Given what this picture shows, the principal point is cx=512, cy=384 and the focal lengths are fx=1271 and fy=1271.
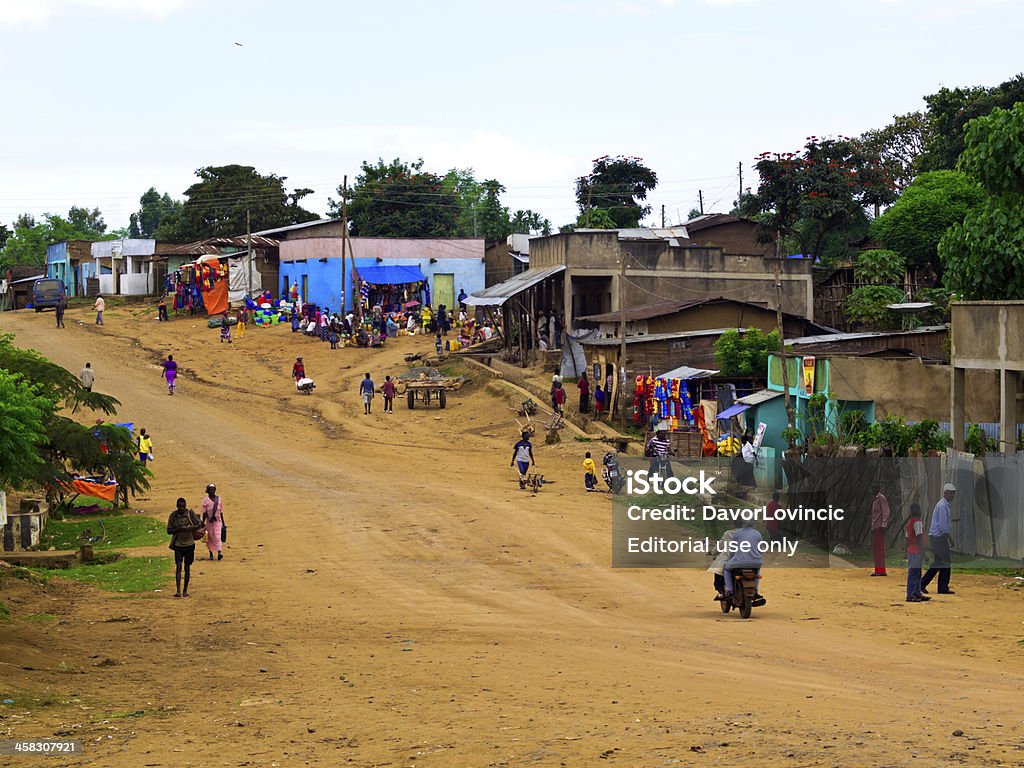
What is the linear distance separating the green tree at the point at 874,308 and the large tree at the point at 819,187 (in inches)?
444

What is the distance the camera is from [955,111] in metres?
58.8

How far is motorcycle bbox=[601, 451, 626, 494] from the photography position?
2767 centimetres

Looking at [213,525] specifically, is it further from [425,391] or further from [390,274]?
[390,274]

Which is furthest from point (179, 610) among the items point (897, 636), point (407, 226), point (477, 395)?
point (407, 226)

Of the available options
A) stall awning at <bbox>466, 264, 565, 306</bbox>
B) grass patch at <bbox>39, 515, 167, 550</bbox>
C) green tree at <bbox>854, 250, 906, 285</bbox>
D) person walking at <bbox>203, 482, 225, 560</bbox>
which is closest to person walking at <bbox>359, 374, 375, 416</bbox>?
stall awning at <bbox>466, 264, 565, 306</bbox>

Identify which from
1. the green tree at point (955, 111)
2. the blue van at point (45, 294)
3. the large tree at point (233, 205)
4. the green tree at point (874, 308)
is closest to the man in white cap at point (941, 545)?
the green tree at point (874, 308)

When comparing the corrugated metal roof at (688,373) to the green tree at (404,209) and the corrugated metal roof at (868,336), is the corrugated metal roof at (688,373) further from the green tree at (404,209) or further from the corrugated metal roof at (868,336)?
the green tree at (404,209)

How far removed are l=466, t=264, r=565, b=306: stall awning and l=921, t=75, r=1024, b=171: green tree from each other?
19.2 meters

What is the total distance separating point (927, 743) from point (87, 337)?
51245 millimetres

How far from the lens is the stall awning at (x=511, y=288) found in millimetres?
42719

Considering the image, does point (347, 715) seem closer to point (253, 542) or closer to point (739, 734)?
point (739, 734)

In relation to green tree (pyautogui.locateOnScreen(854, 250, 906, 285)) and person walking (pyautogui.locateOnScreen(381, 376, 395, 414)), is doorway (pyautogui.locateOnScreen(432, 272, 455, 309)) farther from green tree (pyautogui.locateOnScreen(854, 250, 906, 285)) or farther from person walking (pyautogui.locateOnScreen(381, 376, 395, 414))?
green tree (pyautogui.locateOnScreen(854, 250, 906, 285))

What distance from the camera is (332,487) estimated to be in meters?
29.1

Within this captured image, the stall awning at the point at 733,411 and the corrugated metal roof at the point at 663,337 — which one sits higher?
the corrugated metal roof at the point at 663,337
